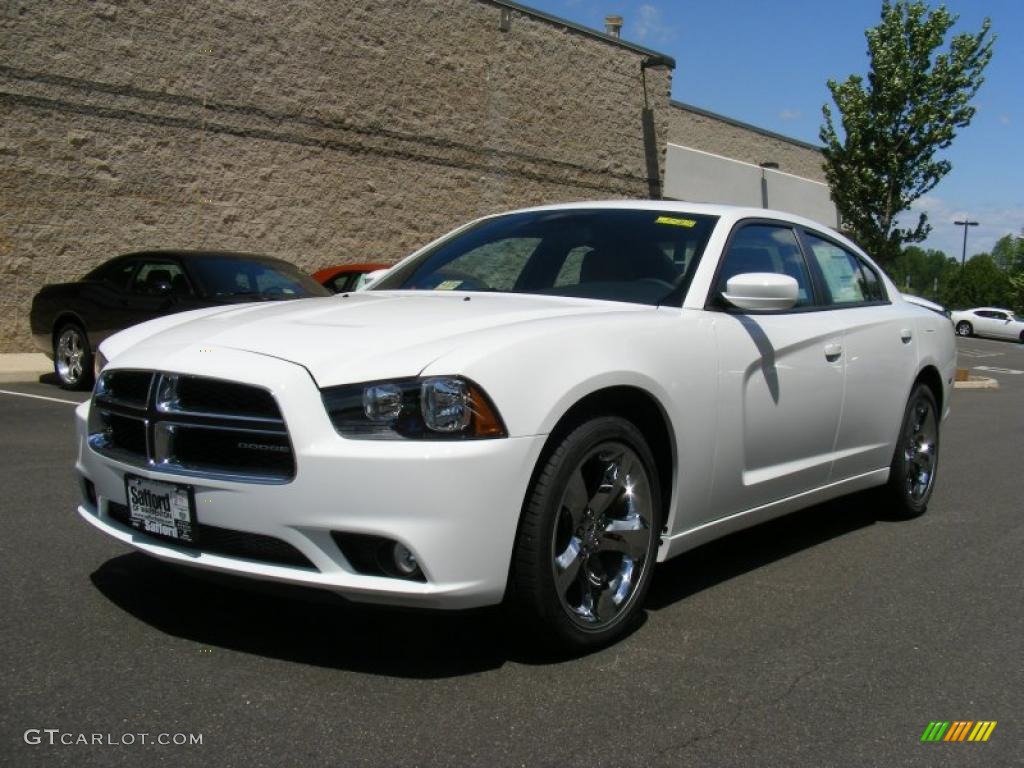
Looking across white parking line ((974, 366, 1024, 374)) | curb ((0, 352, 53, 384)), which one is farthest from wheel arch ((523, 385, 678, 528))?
white parking line ((974, 366, 1024, 374))

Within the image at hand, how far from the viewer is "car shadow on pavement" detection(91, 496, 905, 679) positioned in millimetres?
3496

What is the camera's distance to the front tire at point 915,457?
5938mm

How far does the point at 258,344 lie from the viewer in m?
3.55

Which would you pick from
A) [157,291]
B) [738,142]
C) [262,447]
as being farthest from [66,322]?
[738,142]

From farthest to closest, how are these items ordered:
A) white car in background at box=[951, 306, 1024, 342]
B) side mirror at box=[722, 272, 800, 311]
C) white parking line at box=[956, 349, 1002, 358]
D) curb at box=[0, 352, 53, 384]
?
1. white car in background at box=[951, 306, 1024, 342]
2. white parking line at box=[956, 349, 1002, 358]
3. curb at box=[0, 352, 53, 384]
4. side mirror at box=[722, 272, 800, 311]

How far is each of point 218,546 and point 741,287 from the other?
7.22 feet

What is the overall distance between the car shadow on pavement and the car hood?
2.35 ft

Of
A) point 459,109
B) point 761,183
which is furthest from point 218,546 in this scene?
point 761,183

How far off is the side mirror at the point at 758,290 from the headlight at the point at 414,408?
4.72 ft

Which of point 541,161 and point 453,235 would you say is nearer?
point 453,235

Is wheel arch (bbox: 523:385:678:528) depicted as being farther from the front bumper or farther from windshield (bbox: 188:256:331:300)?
windshield (bbox: 188:256:331:300)

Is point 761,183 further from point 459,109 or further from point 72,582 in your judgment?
point 72,582

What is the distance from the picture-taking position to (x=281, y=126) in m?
17.1

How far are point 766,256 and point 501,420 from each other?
2208 millimetres
